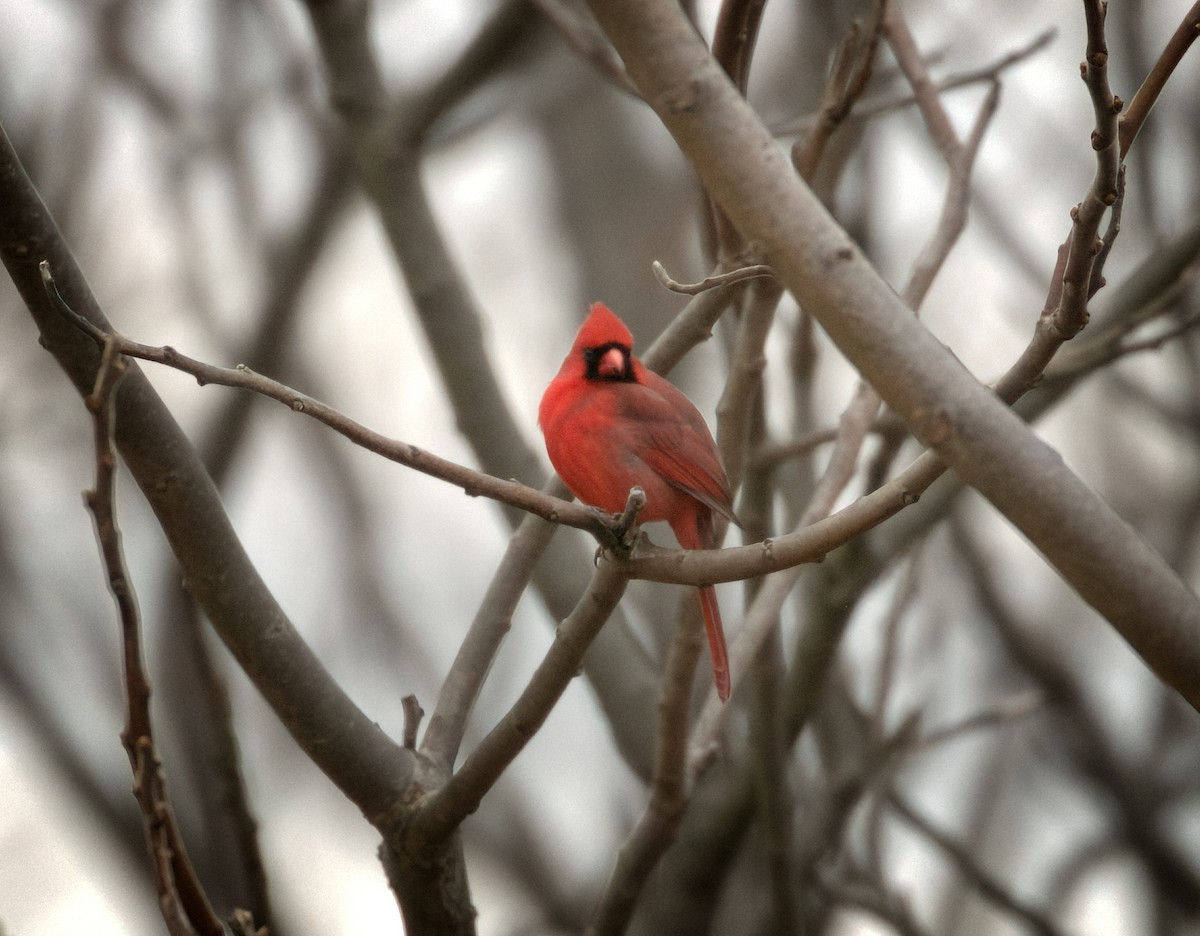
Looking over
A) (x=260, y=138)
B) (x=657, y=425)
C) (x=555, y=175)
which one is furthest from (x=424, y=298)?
(x=555, y=175)

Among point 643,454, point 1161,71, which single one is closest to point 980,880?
point 643,454

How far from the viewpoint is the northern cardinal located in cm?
257

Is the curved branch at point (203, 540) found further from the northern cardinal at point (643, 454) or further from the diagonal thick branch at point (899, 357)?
the diagonal thick branch at point (899, 357)

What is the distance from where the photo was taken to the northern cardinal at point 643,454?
2572 mm

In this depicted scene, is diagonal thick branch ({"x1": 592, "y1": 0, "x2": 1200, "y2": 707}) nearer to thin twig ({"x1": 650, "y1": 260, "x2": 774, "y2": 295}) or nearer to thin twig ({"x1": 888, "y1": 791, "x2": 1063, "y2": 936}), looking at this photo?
thin twig ({"x1": 650, "y1": 260, "x2": 774, "y2": 295})

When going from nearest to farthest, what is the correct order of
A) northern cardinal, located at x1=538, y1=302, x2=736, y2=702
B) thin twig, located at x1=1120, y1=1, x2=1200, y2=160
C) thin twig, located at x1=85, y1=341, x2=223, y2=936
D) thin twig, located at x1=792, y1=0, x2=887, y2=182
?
thin twig, located at x1=85, y1=341, x2=223, y2=936, thin twig, located at x1=1120, y1=1, x2=1200, y2=160, thin twig, located at x1=792, y1=0, x2=887, y2=182, northern cardinal, located at x1=538, y1=302, x2=736, y2=702

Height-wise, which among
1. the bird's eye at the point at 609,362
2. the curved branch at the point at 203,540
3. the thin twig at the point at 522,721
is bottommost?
the thin twig at the point at 522,721

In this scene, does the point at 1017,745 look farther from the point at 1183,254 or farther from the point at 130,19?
the point at 130,19

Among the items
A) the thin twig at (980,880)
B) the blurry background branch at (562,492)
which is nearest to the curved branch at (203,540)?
the blurry background branch at (562,492)

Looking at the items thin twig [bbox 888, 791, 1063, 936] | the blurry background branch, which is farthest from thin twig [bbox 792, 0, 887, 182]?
thin twig [bbox 888, 791, 1063, 936]

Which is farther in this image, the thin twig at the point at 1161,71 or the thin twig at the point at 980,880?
the thin twig at the point at 980,880

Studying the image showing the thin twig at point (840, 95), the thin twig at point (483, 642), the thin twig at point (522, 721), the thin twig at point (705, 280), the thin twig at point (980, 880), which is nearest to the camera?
the thin twig at point (705, 280)

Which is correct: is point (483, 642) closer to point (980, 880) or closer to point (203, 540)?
point (203, 540)

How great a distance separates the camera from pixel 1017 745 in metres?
4.97
